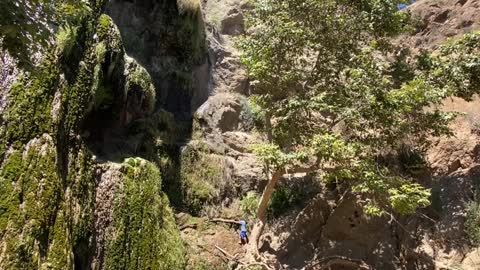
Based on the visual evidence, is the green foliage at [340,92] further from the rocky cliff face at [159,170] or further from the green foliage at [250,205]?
the green foliage at [250,205]

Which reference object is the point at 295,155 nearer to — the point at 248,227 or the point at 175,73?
the point at 248,227

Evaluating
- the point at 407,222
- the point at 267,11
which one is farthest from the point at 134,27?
the point at 407,222

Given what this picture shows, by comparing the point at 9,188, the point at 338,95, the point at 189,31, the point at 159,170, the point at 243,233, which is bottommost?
the point at 243,233

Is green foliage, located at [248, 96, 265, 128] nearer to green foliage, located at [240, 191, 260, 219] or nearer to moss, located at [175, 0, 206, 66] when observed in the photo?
green foliage, located at [240, 191, 260, 219]

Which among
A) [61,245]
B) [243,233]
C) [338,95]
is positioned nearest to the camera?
[61,245]

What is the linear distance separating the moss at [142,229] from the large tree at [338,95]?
99.3 inches

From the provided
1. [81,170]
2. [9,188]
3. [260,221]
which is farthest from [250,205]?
[9,188]

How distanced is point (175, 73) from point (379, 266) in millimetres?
10525

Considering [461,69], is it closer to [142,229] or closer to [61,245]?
[142,229]

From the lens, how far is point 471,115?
17.0 m

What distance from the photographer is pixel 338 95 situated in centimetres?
1374

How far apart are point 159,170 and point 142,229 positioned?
3221mm

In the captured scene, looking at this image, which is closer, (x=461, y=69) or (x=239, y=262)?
(x=239, y=262)

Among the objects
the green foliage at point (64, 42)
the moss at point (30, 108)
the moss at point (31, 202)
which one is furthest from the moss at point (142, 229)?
the green foliage at point (64, 42)
